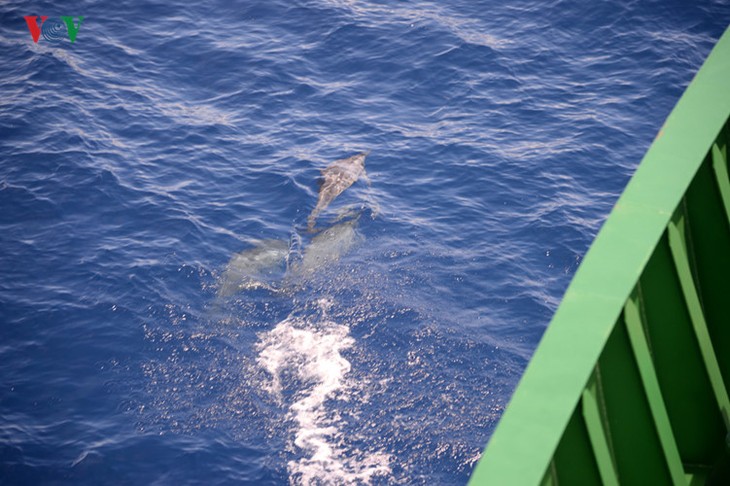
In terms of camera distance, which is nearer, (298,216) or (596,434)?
(596,434)

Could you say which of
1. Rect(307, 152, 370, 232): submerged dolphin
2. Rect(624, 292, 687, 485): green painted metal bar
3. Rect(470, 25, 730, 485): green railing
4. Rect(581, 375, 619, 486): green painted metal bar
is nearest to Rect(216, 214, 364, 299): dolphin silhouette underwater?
Rect(307, 152, 370, 232): submerged dolphin

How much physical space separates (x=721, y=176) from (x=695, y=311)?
101cm

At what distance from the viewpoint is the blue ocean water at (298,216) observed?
14430 millimetres

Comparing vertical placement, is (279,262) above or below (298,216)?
below

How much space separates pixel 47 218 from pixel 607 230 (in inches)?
717

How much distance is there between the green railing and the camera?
3582 mm

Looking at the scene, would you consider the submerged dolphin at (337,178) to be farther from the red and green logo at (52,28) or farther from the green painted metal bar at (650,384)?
the green painted metal bar at (650,384)

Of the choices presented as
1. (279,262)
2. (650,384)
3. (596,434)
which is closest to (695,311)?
(650,384)

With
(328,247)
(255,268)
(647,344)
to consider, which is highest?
(647,344)

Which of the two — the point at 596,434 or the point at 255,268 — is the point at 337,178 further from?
the point at 596,434

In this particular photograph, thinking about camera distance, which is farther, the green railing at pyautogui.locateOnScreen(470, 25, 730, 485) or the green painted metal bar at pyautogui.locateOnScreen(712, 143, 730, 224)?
the green painted metal bar at pyautogui.locateOnScreen(712, 143, 730, 224)

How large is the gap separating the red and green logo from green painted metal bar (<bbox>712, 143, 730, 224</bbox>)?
25509mm

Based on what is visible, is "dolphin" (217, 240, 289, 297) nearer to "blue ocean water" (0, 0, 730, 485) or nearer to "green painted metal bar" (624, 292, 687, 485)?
"blue ocean water" (0, 0, 730, 485)

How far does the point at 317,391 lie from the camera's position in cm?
1493
